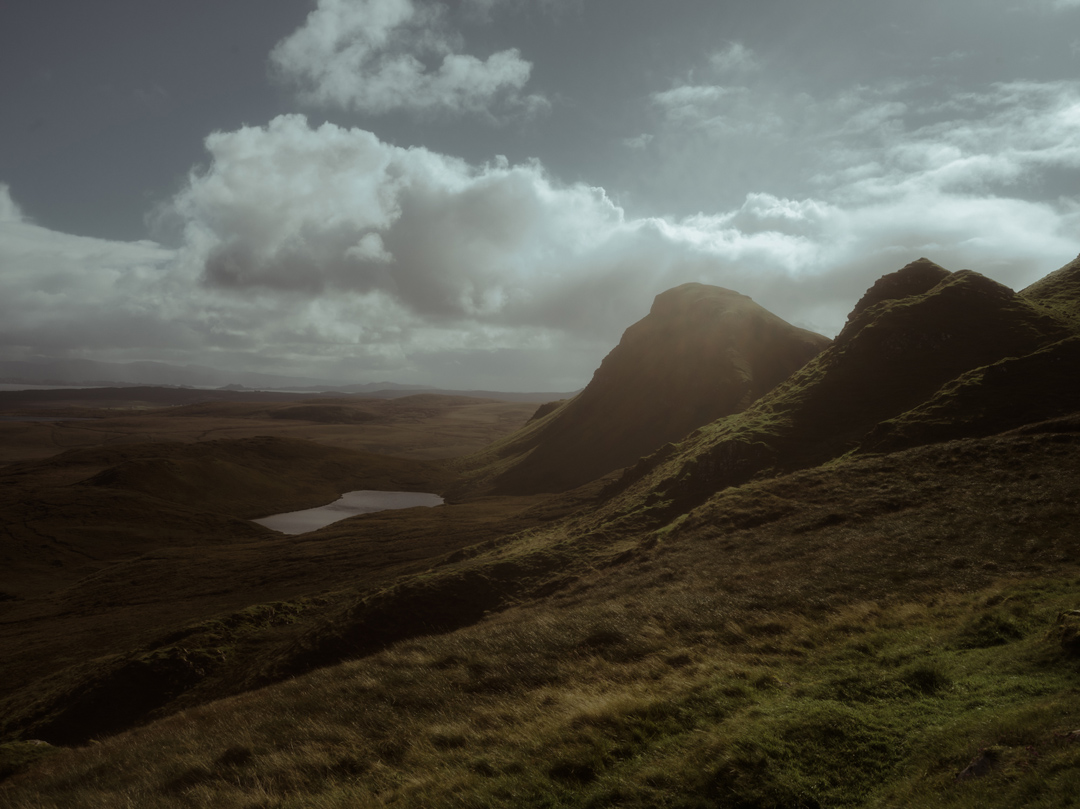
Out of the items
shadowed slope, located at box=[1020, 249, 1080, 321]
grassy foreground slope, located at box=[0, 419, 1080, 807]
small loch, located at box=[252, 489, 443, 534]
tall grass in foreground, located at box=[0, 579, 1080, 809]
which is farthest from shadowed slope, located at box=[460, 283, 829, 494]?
tall grass in foreground, located at box=[0, 579, 1080, 809]

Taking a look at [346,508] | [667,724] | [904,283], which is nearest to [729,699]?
[667,724]

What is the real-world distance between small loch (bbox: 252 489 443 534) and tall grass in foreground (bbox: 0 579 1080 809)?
69.2m

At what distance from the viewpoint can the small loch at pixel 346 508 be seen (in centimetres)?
8362

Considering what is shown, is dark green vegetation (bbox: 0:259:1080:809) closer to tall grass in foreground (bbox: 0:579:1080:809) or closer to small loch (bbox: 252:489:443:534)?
tall grass in foreground (bbox: 0:579:1080:809)

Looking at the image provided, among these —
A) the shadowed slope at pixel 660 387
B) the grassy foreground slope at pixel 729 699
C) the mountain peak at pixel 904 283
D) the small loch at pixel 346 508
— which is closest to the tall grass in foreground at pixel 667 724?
the grassy foreground slope at pixel 729 699

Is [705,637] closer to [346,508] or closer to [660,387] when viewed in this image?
[660,387]

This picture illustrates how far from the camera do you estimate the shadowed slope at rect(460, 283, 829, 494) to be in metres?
90.4

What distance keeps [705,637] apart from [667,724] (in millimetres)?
5682

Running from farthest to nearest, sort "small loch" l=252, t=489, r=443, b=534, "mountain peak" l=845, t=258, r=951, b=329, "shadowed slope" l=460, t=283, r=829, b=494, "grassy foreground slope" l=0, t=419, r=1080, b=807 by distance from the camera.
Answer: "shadowed slope" l=460, t=283, r=829, b=494, "small loch" l=252, t=489, r=443, b=534, "mountain peak" l=845, t=258, r=951, b=329, "grassy foreground slope" l=0, t=419, r=1080, b=807

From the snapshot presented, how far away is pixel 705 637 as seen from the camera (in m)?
15.5

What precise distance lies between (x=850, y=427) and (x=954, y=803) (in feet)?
114

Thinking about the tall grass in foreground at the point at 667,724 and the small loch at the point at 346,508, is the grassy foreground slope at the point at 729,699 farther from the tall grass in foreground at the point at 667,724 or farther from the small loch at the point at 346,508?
the small loch at the point at 346,508

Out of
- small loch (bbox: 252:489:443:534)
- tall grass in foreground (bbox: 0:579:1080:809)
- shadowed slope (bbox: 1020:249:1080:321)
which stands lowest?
small loch (bbox: 252:489:443:534)

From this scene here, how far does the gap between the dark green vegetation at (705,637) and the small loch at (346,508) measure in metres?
28.7
